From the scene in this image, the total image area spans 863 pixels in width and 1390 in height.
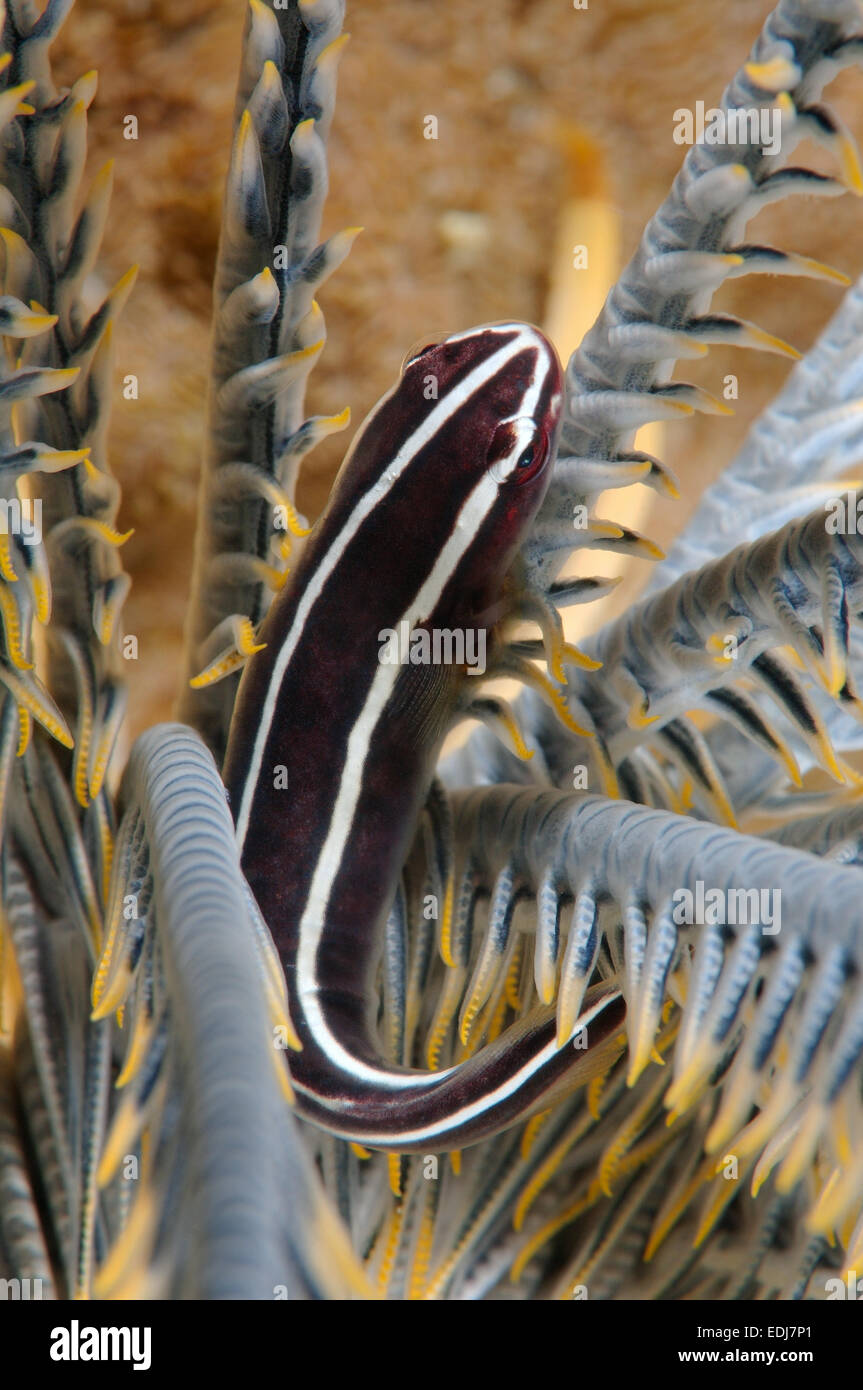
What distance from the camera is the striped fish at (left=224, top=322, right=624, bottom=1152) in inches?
30.2

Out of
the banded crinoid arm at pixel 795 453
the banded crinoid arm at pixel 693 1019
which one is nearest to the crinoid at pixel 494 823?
the banded crinoid arm at pixel 693 1019

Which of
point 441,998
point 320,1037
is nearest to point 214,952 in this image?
point 320,1037

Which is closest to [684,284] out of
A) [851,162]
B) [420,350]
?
[851,162]

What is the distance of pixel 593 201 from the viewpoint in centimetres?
143

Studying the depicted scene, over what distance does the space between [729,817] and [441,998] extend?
315mm

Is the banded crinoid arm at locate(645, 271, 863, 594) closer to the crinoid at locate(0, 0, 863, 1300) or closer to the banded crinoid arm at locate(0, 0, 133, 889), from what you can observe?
the crinoid at locate(0, 0, 863, 1300)

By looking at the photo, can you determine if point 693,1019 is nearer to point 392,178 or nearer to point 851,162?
point 851,162

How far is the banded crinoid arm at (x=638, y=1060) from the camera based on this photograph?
0.58 meters

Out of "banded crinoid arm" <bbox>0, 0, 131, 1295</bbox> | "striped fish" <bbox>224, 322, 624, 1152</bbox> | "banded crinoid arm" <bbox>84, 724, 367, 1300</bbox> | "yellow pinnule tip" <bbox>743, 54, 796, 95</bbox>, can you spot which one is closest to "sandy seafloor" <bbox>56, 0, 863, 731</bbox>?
"banded crinoid arm" <bbox>0, 0, 131, 1295</bbox>

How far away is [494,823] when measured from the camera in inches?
32.4

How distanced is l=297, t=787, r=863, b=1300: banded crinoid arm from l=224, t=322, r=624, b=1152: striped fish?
3.9 inches

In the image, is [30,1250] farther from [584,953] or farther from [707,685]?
[707,685]

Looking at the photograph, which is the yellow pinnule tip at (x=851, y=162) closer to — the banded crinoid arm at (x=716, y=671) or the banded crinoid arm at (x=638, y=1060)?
the banded crinoid arm at (x=716, y=671)
